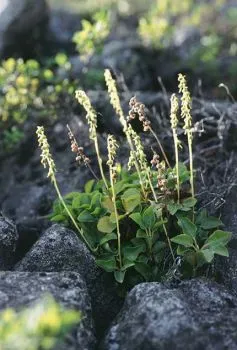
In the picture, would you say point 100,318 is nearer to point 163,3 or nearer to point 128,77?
point 128,77

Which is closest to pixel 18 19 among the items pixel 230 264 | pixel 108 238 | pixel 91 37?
pixel 91 37

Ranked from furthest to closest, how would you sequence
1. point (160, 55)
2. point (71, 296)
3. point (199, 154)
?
point (160, 55), point (199, 154), point (71, 296)

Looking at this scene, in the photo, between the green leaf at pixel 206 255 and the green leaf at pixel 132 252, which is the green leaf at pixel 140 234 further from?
the green leaf at pixel 206 255

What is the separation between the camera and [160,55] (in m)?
8.98

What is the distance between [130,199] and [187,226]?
1.54ft

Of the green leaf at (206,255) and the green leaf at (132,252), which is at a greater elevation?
the green leaf at (132,252)

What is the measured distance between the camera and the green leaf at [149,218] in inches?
172

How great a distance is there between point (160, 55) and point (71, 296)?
596 centimetres

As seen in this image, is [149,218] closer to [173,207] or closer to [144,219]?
[144,219]

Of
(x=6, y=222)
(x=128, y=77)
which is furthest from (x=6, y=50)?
(x=6, y=222)

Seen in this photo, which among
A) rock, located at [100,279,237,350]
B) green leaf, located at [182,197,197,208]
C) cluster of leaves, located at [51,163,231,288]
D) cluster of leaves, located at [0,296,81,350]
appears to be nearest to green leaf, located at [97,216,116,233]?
cluster of leaves, located at [51,163,231,288]

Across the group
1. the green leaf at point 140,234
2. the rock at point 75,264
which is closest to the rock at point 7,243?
the rock at point 75,264

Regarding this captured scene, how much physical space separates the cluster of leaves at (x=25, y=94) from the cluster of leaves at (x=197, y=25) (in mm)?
2147

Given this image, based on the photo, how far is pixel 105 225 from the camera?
14.6 ft
